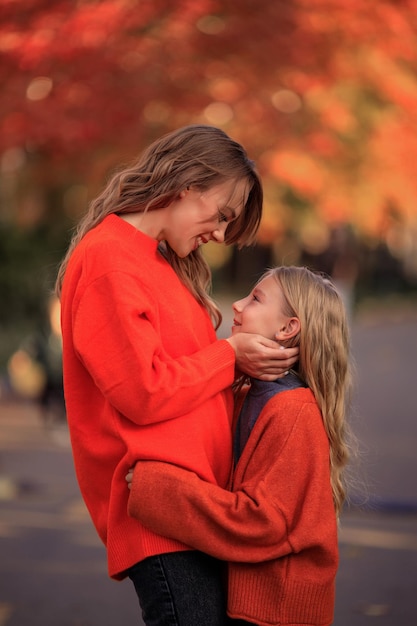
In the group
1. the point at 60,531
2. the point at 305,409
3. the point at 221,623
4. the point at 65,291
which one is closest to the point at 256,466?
the point at 305,409

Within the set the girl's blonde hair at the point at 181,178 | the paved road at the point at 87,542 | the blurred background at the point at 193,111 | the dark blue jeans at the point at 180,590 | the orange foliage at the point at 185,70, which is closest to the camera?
the dark blue jeans at the point at 180,590

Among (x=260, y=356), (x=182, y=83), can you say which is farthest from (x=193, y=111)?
(x=260, y=356)

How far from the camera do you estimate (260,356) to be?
8.47ft

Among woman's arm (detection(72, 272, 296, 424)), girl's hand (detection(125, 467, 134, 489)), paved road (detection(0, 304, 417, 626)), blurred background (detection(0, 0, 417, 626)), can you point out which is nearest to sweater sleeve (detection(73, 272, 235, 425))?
woman's arm (detection(72, 272, 296, 424))

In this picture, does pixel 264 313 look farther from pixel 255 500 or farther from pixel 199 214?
pixel 255 500

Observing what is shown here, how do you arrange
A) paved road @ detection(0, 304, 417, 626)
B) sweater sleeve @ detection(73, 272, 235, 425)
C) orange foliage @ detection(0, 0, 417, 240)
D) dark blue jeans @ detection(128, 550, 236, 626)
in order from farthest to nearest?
1. orange foliage @ detection(0, 0, 417, 240)
2. paved road @ detection(0, 304, 417, 626)
3. dark blue jeans @ detection(128, 550, 236, 626)
4. sweater sleeve @ detection(73, 272, 235, 425)

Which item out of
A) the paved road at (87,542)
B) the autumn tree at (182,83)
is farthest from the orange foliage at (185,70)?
the paved road at (87,542)

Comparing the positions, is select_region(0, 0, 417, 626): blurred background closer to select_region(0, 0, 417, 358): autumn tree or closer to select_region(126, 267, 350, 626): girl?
select_region(0, 0, 417, 358): autumn tree

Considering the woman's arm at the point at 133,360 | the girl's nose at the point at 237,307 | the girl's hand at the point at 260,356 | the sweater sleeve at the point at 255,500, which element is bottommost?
the sweater sleeve at the point at 255,500

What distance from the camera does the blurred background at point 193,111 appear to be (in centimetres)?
805

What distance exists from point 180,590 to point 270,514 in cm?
28

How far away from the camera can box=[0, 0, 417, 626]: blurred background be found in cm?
805

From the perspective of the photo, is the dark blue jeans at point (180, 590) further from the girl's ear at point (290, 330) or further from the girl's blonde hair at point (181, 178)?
the girl's blonde hair at point (181, 178)

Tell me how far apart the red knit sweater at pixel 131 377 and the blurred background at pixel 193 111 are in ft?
6.17
